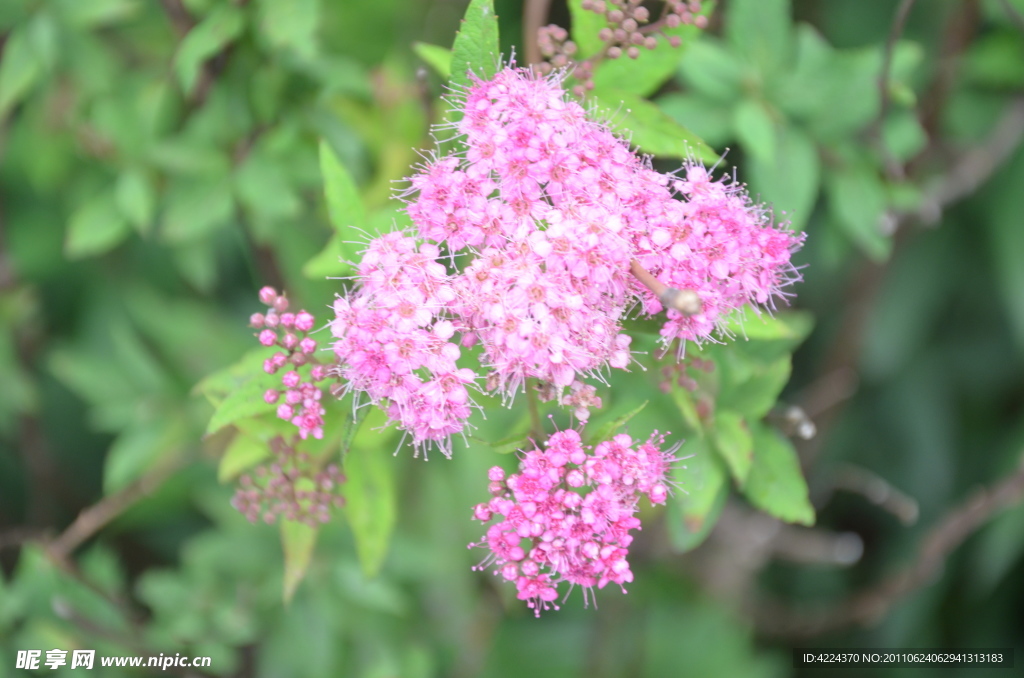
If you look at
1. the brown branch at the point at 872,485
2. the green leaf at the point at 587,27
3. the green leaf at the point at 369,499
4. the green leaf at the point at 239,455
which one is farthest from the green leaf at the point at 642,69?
the brown branch at the point at 872,485

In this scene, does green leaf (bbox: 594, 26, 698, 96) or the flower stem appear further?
green leaf (bbox: 594, 26, 698, 96)

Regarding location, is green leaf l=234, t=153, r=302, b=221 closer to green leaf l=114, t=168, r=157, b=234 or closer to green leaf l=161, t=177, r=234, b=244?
green leaf l=161, t=177, r=234, b=244

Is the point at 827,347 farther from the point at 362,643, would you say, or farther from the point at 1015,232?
the point at 362,643

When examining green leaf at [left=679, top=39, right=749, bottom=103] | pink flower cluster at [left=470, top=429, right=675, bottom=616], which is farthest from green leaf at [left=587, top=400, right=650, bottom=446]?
green leaf at [left=679, top=39, right=749, bottom=103]

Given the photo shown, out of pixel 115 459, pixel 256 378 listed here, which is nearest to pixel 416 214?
pixel 256 378

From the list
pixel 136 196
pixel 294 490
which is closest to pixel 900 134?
pixel 294 490

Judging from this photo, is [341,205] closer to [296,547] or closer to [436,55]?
[436,55]

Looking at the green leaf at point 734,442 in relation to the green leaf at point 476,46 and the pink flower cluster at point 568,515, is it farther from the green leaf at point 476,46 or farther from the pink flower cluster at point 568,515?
the green leaf at point 476,46
